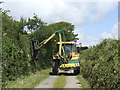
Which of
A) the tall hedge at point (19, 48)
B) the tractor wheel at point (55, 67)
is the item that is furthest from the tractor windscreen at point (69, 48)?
the tall hedge at point (19, 48)

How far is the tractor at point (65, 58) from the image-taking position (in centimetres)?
1945

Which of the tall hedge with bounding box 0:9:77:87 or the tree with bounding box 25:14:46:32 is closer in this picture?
the tall hedge with bounding box 0:9:77:87

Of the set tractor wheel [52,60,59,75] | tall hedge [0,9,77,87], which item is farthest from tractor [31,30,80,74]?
tall hedge [0,9,77,87]

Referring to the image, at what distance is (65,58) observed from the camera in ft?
66.0

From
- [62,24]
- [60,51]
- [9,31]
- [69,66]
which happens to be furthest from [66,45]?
[62,24]

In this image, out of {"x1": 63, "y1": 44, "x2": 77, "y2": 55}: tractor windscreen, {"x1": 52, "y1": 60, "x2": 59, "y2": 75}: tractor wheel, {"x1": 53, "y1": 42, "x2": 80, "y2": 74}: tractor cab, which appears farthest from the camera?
{"x1": 63, "y1": 44, "x2": 77, "y2": 55}: tractor windscreen

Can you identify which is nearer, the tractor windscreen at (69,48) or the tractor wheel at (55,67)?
the tractor wheel at (55,67)

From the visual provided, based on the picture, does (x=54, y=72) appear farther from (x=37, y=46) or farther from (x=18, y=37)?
(x=18, y=37)

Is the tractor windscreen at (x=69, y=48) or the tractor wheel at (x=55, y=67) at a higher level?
the tractor windscreen at (x=69, y=48)

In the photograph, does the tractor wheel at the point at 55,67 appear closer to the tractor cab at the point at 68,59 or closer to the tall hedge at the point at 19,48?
the tractor cab at the point at 68,59

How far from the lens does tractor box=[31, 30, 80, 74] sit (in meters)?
19.5

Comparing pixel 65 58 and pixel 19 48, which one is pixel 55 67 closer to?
pixel 65 58

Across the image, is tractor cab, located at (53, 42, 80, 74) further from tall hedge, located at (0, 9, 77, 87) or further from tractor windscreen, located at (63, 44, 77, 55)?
tall hedge, located at (0, 9, 77, 87)

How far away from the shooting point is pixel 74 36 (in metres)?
62.0
